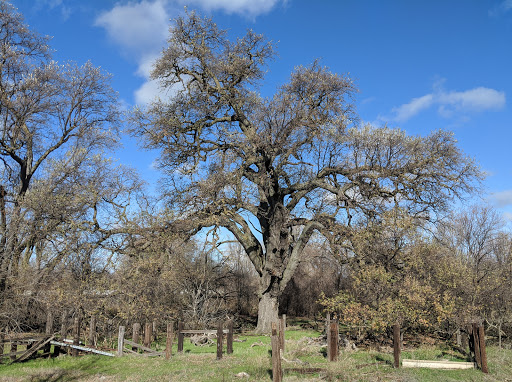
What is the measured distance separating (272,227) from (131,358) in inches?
412

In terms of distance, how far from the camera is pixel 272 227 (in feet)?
75.5

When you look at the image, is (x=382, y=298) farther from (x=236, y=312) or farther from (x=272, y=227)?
(x=236, y=312)

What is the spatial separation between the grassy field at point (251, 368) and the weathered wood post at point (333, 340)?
334 millimetres

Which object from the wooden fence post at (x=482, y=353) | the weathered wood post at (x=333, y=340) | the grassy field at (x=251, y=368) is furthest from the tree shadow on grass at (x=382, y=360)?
the wooden fence post at (x=482, y=353)

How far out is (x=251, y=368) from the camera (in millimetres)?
12500

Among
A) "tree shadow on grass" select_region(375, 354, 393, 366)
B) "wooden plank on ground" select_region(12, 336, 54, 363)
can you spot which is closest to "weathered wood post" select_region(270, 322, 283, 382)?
"tree shadow on grass" select_region(375, 354, 393, 366)

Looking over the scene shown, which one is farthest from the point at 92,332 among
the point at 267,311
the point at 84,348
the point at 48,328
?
the point at 267,311

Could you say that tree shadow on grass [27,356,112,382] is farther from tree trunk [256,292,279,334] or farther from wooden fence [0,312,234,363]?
tree trunk [256,292,279,334]

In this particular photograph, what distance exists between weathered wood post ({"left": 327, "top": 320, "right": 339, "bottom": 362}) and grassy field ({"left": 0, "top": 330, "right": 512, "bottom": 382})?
1.10 ft

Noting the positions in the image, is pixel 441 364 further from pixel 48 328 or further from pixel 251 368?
pixel 48 328

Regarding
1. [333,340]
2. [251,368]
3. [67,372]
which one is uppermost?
[333,340]

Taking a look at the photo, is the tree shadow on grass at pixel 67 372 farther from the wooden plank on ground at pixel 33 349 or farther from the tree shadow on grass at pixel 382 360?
the tree shadow on grass at pixel 382 360

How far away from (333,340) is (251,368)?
2986 mm

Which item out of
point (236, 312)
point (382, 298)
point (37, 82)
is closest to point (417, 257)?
point (382, 298)
